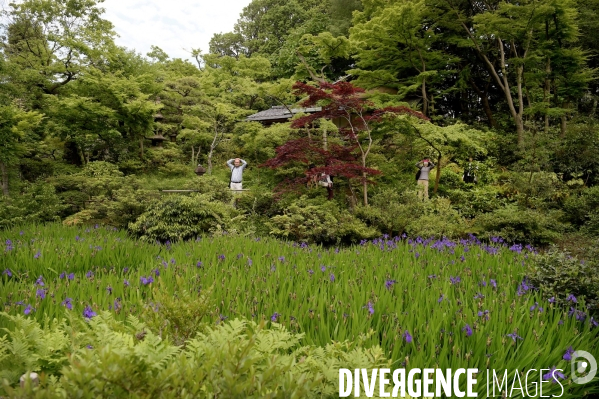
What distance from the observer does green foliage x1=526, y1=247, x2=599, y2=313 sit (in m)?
3.04

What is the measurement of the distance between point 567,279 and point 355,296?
75.5 inches

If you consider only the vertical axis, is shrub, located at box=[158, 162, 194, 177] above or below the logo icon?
above

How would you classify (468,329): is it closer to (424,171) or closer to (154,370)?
(154,370)

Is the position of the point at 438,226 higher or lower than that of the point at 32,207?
lower

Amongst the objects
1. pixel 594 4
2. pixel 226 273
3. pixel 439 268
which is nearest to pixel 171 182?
pixel 226 273

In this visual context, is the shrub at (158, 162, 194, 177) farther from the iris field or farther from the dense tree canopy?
the iris field

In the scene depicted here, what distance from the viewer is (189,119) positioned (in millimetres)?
14594

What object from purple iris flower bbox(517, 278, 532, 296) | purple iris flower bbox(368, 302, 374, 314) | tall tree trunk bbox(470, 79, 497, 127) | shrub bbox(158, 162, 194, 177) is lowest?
purple iris flower bbox(517, 278, 532, 296)

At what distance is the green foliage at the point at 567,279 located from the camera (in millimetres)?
3038

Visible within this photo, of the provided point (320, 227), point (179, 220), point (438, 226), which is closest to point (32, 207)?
point (179, 220)

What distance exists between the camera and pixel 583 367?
2150mm

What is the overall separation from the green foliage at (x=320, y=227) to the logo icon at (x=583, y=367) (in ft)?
13.2

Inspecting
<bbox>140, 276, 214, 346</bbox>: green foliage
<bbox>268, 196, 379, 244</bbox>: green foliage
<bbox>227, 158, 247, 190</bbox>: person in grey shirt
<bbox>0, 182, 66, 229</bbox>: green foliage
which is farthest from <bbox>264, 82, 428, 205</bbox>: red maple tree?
<bbox>140, 276, 214, 346</bbox>: green foliage

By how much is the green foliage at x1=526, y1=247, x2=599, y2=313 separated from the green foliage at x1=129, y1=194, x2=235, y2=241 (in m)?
4.64
